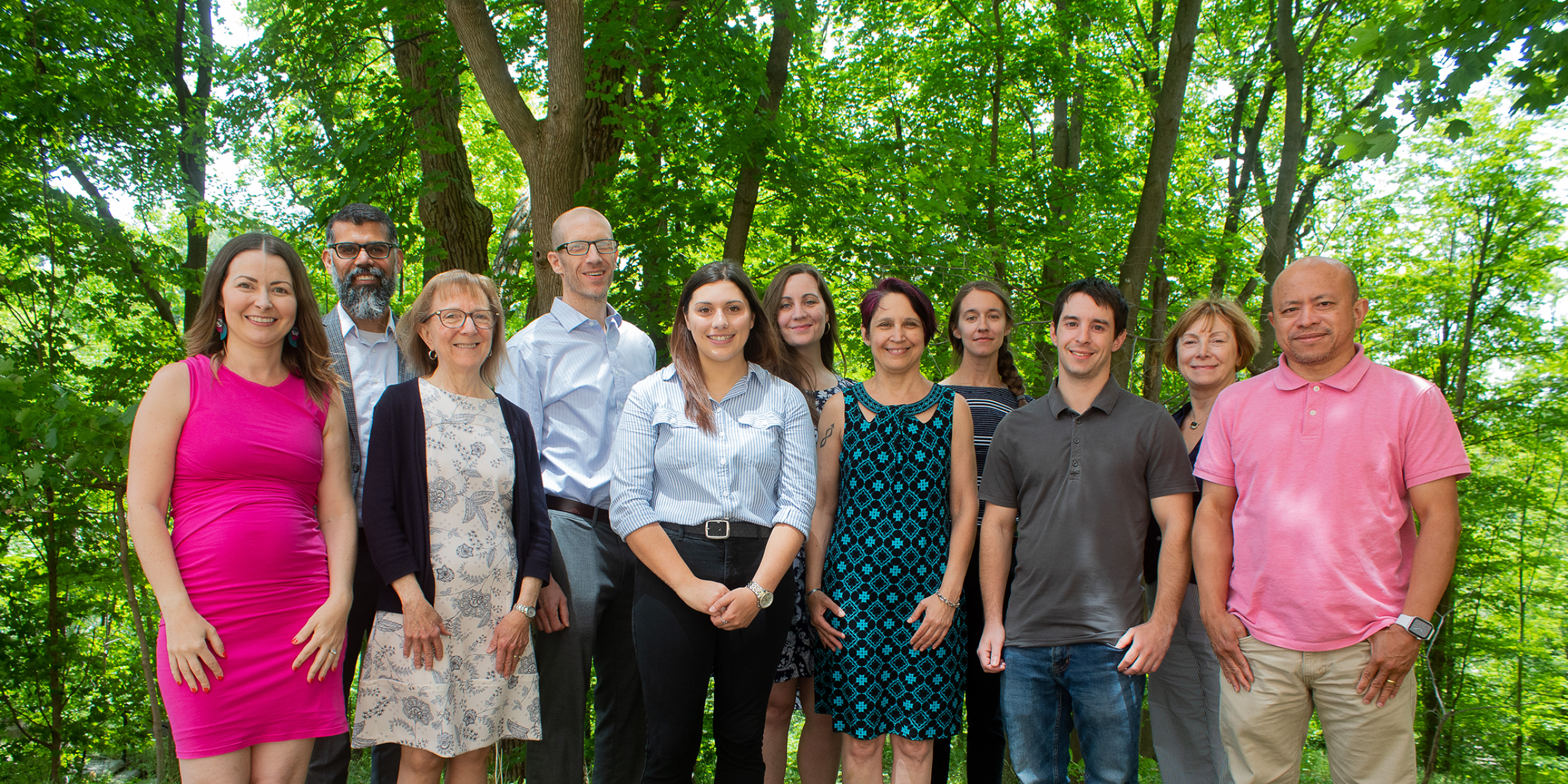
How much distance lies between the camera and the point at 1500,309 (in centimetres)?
1041

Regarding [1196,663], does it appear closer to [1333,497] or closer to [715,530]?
[1333,497]

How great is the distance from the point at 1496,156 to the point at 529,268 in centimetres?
1086

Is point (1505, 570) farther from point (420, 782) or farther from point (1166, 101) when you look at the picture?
point (420, 782)

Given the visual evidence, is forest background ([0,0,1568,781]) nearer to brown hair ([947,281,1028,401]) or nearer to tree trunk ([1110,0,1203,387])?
tree trunk ([1110,0,1203,387])

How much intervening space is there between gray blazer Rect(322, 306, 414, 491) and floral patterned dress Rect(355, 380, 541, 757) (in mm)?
293

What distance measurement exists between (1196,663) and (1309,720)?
0.75 metres

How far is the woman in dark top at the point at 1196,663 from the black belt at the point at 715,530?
150 cm

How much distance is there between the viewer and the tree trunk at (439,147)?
6.35 meters

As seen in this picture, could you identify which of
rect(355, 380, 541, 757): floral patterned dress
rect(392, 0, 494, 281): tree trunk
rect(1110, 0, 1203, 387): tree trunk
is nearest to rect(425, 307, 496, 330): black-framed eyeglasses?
rect(355, 380, 541, 757): floral patterned dress

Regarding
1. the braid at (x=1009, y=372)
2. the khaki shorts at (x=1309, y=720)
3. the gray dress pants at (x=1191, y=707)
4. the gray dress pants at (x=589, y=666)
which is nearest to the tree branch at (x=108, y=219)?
the gray dress pants at (x=589, y=666)

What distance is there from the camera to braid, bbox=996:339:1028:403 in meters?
3.57

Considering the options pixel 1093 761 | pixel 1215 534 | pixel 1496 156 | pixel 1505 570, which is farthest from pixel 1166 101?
pixel 1505 570

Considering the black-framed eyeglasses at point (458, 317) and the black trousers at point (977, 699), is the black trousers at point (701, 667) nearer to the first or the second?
the black trousers at point (977, 699)

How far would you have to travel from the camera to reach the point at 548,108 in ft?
16.1
